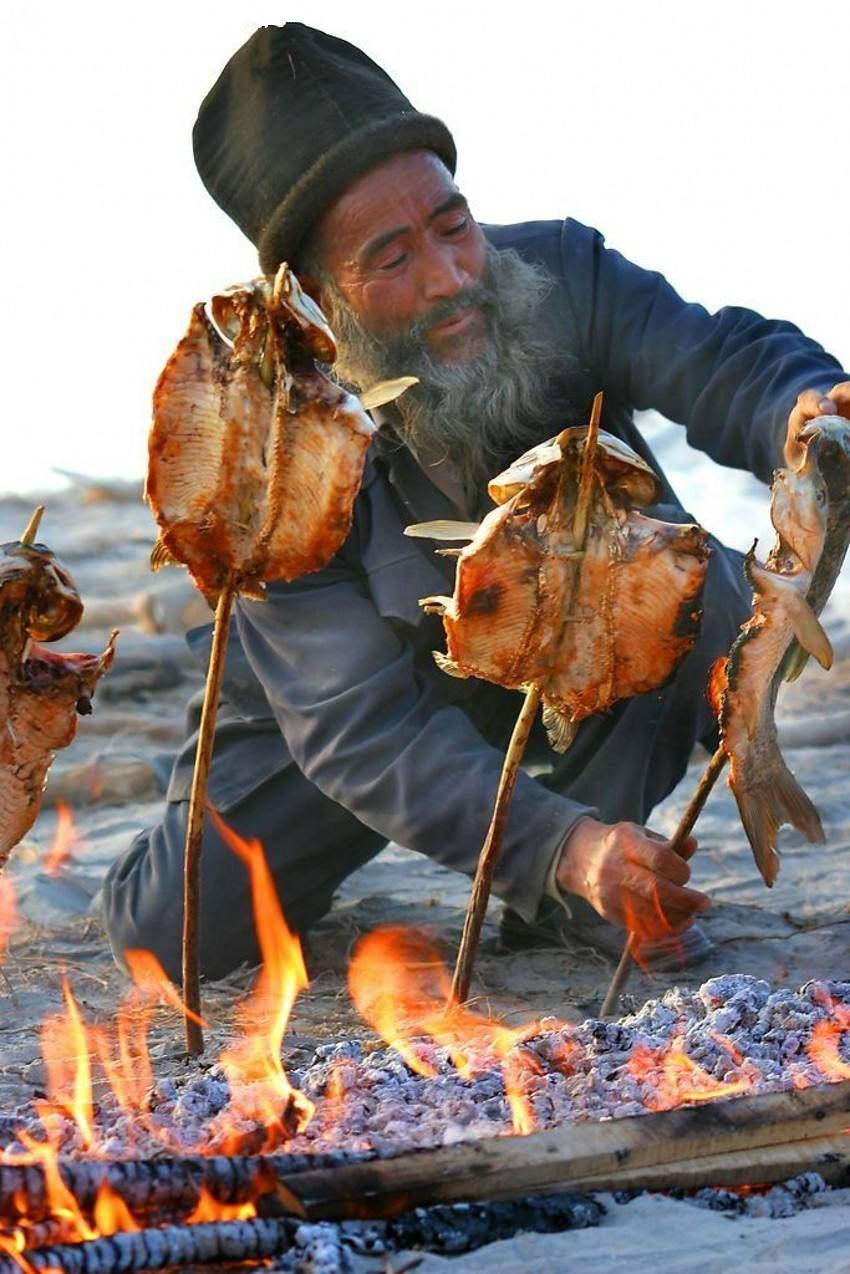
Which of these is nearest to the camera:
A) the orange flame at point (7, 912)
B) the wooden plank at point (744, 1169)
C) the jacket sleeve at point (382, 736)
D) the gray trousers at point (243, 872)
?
the wooden plank at point (744, 1169)

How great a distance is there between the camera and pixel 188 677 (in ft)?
27.0

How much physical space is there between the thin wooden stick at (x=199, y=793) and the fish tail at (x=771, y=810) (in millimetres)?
1067

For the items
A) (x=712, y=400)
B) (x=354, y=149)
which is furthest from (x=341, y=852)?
(x=354, y=149)

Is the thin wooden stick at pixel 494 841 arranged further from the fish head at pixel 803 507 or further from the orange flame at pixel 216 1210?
the orange flame at pixel 216 1210

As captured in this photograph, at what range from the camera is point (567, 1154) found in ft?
8.73

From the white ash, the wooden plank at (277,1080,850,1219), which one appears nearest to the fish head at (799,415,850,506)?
the white ash

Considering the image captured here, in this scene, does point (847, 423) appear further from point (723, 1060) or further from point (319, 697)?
point (319, 697)

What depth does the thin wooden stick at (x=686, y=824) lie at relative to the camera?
3582 mm

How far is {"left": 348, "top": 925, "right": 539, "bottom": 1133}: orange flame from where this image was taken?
3152 millimetres

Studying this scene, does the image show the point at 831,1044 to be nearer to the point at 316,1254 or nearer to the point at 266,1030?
the point at 316,1254

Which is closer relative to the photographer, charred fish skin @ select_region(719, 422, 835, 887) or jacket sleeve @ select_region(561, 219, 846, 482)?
charred fish skin @ select_region(719, 422, 835, 887)

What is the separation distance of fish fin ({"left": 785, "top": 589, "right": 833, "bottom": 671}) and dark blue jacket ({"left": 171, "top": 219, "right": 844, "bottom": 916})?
889 millimetres

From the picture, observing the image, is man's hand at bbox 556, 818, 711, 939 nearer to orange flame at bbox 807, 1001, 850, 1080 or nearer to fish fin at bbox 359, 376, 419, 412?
orange flame at bbox 807, 1001, 850, 1080

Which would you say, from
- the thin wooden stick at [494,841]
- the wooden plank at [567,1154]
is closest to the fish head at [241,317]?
the thin wooden stick at [494,841]
